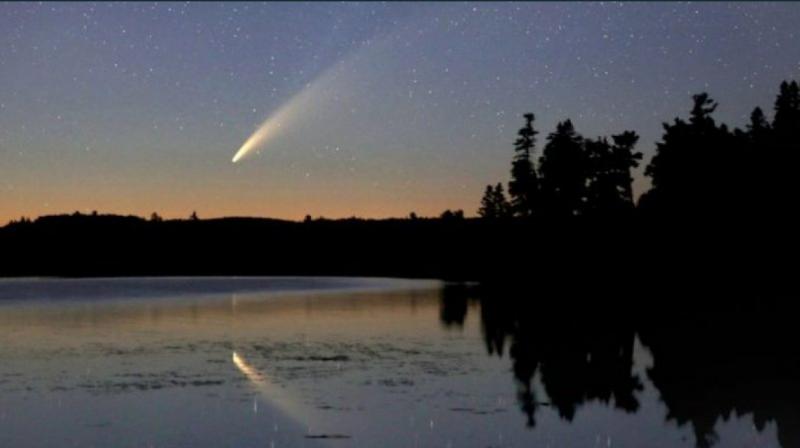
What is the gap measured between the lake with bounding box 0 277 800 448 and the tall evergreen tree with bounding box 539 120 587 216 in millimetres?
56963

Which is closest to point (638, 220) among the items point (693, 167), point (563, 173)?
point (693, 167)

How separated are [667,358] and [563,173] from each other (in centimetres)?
7520

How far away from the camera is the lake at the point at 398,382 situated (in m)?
18.3

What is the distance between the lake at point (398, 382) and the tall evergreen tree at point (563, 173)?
187 ft

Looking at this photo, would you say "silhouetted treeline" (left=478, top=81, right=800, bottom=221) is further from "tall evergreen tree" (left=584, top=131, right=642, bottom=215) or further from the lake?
the lake

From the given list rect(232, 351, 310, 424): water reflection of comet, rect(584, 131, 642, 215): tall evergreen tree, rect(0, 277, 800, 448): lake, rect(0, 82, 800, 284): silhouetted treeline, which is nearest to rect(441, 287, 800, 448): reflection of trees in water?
rect(0, 277, 800, 448): lake

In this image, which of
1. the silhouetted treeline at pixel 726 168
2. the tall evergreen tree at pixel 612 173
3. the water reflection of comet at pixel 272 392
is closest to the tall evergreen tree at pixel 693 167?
the silhouetted treeline at pixel 726 168

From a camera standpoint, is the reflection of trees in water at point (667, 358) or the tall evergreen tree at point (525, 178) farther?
the tall evergreen tree at point (525, 178)

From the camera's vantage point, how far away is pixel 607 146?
318 feet

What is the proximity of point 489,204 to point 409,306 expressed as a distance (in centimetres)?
10638

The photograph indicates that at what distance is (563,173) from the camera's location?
10450 centimetres

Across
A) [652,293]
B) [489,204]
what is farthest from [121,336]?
[489,204]

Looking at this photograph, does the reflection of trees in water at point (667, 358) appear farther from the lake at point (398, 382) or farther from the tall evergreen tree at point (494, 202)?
the tall evergreen tree at point (494, 202)

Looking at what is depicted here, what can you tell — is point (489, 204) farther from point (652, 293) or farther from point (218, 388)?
point (218, 388)
